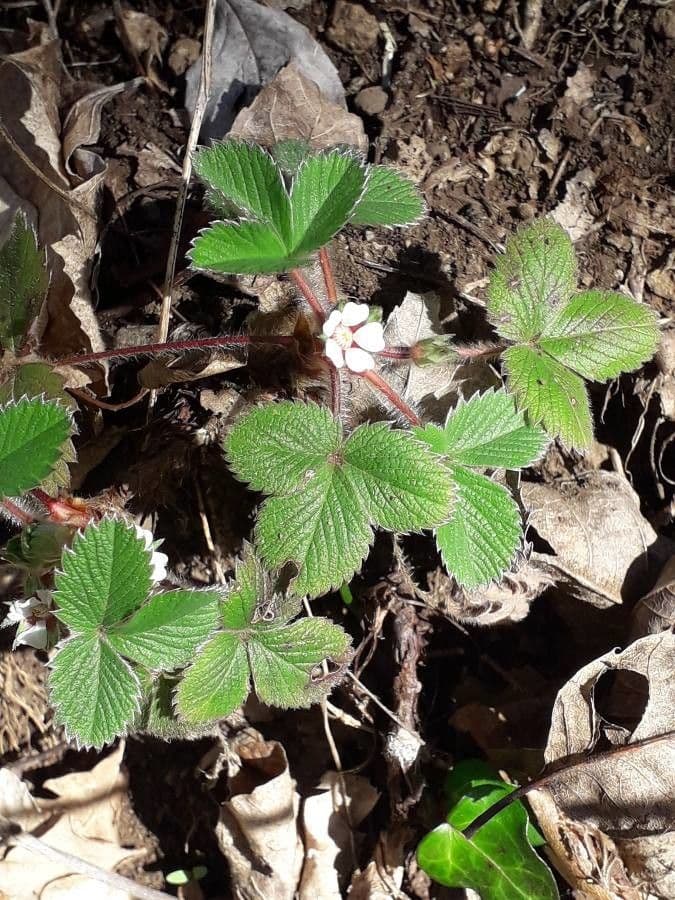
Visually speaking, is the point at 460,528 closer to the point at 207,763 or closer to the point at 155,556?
the point at 155,556

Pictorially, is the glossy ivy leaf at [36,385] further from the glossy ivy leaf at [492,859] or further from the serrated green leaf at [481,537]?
the glossy ivy leaf at [492,859]

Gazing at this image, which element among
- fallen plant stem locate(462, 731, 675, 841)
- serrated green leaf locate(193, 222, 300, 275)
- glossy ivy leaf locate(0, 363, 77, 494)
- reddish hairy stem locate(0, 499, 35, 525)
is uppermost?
serrated green leaf locate(193, 222, 300, 275)

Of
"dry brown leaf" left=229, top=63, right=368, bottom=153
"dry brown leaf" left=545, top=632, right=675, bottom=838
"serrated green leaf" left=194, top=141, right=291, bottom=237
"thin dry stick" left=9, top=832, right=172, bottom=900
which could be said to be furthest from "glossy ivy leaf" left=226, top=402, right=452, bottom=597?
"thin dry stick" left=9, top=832, right=172, bottom=900

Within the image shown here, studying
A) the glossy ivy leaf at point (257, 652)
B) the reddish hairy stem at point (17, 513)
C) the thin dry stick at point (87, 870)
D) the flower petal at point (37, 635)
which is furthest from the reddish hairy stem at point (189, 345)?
the thin dry stick at point (87, 870)

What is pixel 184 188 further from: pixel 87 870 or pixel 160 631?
pixel 87 870

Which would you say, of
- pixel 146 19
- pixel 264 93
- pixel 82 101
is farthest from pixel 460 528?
pixel 146 19

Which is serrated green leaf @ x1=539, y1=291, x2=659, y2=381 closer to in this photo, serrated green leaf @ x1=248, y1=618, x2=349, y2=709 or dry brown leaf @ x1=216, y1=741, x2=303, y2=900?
serrated green leaf @ x1=248, y1=618, x2=349, y2=709

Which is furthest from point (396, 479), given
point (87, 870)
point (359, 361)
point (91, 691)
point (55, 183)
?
point (87, 870)
